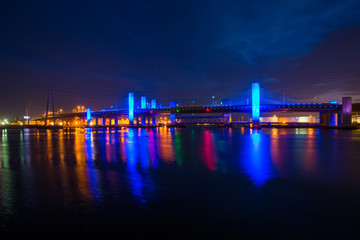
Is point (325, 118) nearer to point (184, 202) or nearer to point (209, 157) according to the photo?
point (209, 157)

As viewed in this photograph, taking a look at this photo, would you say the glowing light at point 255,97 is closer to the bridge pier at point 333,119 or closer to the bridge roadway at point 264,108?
the bridge roadway at point 264,108

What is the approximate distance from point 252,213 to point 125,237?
3.60m

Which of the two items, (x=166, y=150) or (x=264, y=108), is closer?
(x=166, y=150)

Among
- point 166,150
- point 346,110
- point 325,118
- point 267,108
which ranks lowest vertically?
point 166,150

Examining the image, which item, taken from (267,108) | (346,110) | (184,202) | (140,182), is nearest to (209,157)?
(140,182)

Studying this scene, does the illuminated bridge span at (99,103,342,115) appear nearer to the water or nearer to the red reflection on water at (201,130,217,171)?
the red reflection on water at (201,130,217,171)

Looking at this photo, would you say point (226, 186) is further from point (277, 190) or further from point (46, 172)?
point (46, 172)

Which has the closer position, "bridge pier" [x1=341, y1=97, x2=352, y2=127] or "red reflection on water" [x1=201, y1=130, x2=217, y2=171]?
"red reflection on water" [x1=201, y1=130, x2=217, y2=171]

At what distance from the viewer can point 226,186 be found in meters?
9.35

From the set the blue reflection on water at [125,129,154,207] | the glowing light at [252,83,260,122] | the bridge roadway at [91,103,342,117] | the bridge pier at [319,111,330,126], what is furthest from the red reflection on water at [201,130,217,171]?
the bridge pier at [319,111,330,126]

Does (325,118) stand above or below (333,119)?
above

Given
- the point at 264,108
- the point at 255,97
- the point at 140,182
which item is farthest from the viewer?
the point at 264,108

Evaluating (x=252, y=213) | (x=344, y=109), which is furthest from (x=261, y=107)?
(x=252, y=213)

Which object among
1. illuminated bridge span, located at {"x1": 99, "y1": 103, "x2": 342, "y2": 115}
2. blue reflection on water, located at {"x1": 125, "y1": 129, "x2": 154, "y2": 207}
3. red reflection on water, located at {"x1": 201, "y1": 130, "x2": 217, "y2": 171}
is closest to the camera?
blue reflection on water, located at {"x1": 125, "y1": 129, "x2": 154, "y2": 207}
